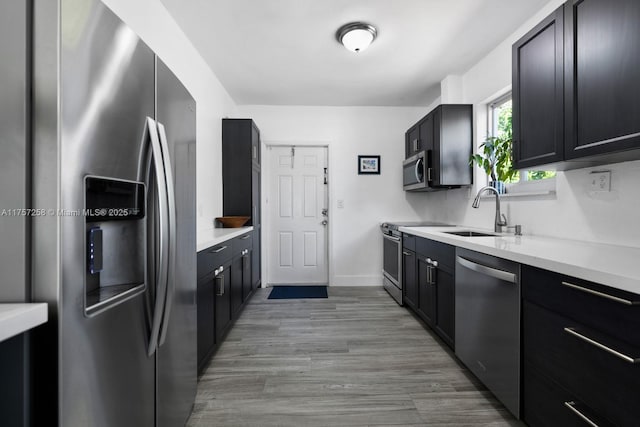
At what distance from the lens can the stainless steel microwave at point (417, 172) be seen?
3.28m

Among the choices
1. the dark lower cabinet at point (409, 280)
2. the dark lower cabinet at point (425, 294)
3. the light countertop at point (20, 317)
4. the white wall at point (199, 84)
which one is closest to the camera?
the light countertop at point (20, 317)

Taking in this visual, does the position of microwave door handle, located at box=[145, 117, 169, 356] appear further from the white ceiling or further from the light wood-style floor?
the white ceiling

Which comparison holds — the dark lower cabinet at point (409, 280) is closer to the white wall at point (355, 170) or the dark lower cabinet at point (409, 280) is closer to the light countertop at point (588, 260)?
the white wall at point (355, 170)

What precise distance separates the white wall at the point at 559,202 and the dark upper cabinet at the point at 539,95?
1.23 ft

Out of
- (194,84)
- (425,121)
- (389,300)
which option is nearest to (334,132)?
(425,121)

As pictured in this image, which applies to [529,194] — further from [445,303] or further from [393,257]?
[393,257]

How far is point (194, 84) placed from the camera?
106 inches

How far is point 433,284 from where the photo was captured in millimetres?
2471

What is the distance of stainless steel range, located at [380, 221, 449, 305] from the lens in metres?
3.37

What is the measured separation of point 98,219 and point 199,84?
236 centimetres

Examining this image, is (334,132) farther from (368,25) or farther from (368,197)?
(368,25)

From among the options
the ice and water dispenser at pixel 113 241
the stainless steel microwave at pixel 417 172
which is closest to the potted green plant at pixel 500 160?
the stainless steel microwave at pixel 417 172

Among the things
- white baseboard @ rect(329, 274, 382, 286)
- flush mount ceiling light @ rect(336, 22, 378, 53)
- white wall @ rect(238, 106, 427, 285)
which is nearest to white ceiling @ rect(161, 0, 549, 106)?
flush mount ceiling light @ rect(336, 22, 378, 53)

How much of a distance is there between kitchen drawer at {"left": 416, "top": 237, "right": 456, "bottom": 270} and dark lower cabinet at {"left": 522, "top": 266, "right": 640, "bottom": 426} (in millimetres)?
762
